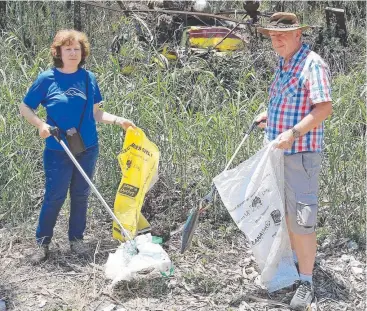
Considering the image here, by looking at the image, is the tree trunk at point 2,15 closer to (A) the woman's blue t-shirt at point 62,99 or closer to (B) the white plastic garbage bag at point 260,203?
(A) the woman's blue t-shirt at point 62,99

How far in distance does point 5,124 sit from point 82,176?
44.4 inches

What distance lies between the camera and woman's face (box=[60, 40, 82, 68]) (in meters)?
3.49

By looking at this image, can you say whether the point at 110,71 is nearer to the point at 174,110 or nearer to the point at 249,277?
the point at 174,110

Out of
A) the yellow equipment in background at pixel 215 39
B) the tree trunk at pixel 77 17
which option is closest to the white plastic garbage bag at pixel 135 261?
the yellow equipment in background at pixel 215 39

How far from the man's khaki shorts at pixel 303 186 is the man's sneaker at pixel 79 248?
1.44 meters

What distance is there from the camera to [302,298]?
322cm

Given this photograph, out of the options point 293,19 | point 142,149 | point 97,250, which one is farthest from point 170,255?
point 293,19

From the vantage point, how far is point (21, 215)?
4242 mm

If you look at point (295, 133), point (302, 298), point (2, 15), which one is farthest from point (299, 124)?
point (2, 15)

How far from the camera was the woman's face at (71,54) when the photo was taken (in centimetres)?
349

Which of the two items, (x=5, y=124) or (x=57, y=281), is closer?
(x=57, y=281)

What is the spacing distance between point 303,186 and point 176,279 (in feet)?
3.20

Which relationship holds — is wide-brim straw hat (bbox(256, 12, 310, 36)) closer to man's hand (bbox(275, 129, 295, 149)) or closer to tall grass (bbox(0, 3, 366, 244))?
man's hand (bbox(275, 129, 295, 149))

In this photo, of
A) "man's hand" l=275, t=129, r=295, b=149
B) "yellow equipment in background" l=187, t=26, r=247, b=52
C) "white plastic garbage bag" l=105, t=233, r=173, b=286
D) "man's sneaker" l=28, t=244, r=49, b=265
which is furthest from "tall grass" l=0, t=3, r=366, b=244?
"yellow equipment in background" l=187, t=26, r=247, b=52
